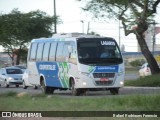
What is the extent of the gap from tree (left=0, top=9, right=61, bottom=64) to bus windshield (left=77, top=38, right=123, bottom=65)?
39.9 meters

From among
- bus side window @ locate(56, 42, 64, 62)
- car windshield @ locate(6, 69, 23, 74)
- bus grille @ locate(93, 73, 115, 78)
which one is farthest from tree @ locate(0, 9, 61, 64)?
bus grille @ locate(93, 73, 115, 78)

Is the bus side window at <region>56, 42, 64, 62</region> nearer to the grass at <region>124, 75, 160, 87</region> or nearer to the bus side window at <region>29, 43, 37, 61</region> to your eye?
the bus side window at <region>29, 43, 37, 61</region>

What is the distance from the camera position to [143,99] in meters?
16.5

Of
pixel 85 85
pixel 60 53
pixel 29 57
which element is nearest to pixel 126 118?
pixel 85 85

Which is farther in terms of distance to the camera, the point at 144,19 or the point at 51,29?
the point at 51,29

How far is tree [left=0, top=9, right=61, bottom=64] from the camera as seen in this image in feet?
222

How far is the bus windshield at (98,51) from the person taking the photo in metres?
26.5

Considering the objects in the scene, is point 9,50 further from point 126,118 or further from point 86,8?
point 126,118

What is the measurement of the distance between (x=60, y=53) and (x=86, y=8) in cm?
1001

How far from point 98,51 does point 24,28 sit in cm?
4259

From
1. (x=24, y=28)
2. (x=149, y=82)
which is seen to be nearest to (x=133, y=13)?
(x=149, y=82)

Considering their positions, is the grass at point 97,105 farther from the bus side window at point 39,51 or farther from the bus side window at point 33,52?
the bus side window at point 33,52

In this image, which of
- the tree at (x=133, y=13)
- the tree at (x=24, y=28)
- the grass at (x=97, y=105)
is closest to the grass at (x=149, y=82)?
the tree at (x=133, y=13)

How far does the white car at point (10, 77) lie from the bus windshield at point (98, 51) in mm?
18060
